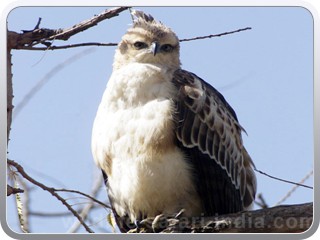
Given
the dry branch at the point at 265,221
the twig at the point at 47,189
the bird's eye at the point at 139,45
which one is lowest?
the dry branch at the point at 265,221

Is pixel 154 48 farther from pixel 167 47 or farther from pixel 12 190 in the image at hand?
pixel 12 190

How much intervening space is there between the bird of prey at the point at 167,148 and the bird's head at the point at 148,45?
22 centimetres

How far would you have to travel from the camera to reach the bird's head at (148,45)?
21.5 feet

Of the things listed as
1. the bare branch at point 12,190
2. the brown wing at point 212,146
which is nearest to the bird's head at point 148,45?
the brown wing at point 212,146

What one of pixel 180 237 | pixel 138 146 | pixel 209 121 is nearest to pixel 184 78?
pixel 209 121

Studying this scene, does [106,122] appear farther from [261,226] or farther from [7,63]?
[261,226]

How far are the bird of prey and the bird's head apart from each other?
0.73 feet

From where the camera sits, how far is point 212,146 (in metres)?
6.00

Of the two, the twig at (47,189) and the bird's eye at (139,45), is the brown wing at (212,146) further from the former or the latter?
the twig at (47,189)

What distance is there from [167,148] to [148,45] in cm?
137

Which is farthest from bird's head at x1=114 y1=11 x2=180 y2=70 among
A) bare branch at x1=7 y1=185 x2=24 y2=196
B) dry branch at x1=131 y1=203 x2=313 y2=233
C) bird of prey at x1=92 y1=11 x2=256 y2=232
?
bare branch at x1=7 y1=185 x2=24 y2=196

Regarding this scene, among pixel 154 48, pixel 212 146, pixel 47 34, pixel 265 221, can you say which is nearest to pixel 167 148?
pixel 212 146

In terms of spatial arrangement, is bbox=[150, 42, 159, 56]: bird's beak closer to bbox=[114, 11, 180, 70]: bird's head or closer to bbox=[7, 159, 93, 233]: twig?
bbox=[114, 11, 180, 70]: bird's head

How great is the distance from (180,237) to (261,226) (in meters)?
0.62
